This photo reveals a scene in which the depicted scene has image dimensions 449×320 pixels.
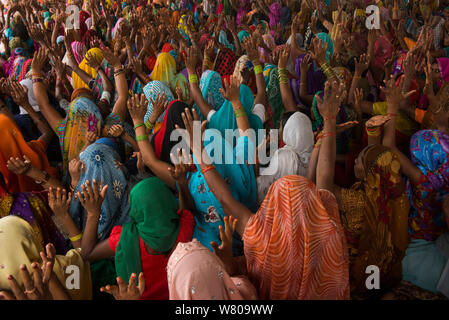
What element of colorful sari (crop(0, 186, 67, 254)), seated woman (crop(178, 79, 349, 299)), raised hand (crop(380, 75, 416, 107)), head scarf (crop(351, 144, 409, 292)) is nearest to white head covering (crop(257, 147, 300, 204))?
head scarf (crop(351, 144, 409, 292))

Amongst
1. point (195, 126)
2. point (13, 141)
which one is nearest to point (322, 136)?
point (195, 126)

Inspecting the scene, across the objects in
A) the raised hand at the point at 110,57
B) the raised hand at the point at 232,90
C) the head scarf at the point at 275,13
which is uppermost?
the head scarf at the point at 275,13

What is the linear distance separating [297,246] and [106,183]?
1.15 metres

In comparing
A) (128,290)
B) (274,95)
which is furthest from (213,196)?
(274,95)

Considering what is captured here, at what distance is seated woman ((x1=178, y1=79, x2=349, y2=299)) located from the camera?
102 cm

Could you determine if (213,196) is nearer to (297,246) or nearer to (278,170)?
(278,170)

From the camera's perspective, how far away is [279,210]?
1.05 m

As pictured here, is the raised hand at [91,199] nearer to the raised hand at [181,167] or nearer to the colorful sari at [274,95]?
the raised hand at [181,167]

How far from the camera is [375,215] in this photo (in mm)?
1534

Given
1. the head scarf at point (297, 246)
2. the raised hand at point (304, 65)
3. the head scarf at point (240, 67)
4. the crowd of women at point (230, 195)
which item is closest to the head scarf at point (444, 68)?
the crowd of women at point (230, 195)

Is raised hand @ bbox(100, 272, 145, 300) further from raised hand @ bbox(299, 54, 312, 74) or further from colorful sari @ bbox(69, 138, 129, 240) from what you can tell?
raised hand @ bbox(299, 54, 312, 74)

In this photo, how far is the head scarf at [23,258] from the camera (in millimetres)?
1148

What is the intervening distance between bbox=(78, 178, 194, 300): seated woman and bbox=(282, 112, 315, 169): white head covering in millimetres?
771

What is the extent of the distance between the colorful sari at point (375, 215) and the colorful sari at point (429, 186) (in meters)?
0.18
